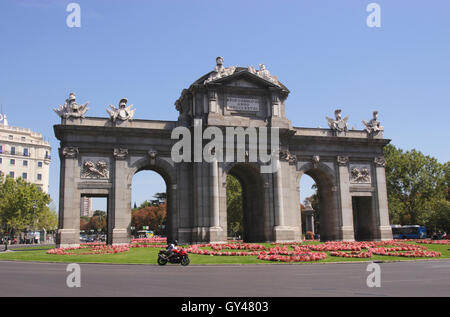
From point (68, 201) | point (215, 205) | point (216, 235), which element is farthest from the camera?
point (68, 201)

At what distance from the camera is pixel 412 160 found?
256 ft

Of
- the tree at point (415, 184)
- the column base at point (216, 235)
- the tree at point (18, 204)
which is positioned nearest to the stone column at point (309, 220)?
the tree at point (415, 184)

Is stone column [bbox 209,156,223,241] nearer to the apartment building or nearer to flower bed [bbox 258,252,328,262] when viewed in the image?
flower bed [bbox 258,252,328,262]

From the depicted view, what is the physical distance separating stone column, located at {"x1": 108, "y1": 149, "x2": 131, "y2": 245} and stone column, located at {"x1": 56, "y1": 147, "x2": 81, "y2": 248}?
360 cm

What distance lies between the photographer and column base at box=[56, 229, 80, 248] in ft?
147

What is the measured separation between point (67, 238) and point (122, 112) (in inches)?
572

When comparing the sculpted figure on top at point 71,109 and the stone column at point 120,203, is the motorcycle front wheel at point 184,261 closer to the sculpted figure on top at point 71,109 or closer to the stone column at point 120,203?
the stone column at point 120,203

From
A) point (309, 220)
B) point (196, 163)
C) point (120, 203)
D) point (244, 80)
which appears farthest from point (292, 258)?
point (309, 220)

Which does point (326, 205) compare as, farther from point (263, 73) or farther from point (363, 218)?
point (263, 73)

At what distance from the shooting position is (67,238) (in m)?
45.0

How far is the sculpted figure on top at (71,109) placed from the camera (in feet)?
155

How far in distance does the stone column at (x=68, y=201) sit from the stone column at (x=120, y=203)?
11.8 ft
